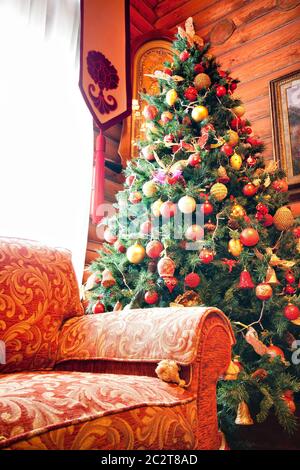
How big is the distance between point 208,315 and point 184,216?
2.40 feet

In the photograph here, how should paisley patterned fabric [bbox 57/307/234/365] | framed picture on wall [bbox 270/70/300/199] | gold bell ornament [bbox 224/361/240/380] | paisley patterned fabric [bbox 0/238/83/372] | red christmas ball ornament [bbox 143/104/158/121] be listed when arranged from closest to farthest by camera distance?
paisley patterned fabric [bbox 57/307/234/365]
paisley patterned fabric [bbox 0/238/83/372]
gold bell ornament [bbox 224/361/240/380]
red christmas ball ornament [bbox 143/104/158/121]
framed picture on wall [bbox 270/70/300/199]

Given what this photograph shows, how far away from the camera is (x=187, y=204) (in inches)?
57.3

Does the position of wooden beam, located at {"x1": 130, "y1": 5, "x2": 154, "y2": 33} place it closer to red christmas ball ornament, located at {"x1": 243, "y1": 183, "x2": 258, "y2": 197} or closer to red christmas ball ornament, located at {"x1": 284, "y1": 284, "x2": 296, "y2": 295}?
red christmas ball ornament, located at {"x1": 243, "y1": 183, "x2": 258, "y2": 197}

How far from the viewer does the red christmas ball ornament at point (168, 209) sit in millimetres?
1514

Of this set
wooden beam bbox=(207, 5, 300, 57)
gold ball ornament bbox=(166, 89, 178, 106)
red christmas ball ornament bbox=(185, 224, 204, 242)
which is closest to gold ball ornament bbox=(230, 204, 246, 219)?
red christmas ball ornament bbox=(185, 224, 204, 242)

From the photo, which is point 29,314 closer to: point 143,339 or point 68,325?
point 68,325

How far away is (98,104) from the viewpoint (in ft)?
7.59

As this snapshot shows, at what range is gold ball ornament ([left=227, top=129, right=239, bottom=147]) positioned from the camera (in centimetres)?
162

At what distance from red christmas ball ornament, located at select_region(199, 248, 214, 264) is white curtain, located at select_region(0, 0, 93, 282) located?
921 mm

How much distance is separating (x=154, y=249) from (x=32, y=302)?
23.0 inches

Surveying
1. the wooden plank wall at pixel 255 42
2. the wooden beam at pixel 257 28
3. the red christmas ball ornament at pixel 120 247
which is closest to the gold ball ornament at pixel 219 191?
the red christmas ball ornament at pixel 120 247

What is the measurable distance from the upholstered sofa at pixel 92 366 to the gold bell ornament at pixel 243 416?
1.58 ft

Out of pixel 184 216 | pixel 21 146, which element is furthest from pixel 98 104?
pixel 184 216

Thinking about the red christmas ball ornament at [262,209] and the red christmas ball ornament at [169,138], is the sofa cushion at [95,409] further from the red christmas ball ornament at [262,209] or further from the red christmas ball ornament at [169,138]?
the red christmas ball ornament at [169,138]
